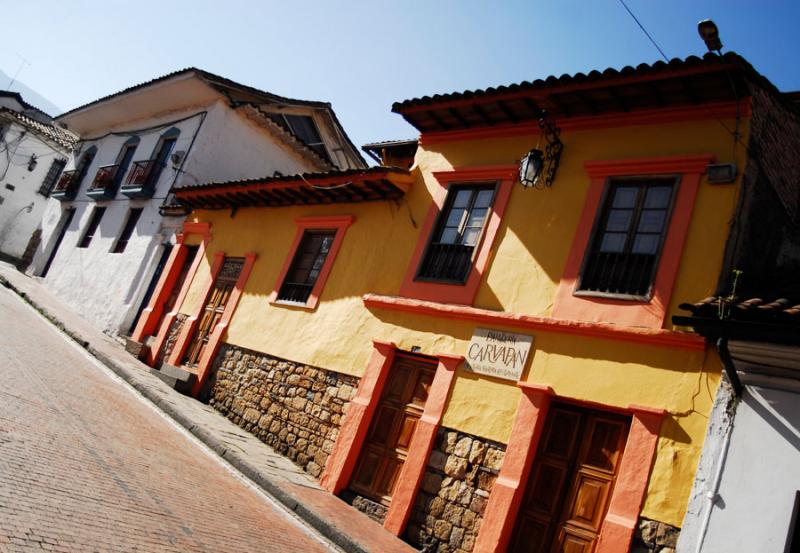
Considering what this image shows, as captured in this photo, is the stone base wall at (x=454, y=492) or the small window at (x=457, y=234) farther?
the small window at (x=457, y=234)

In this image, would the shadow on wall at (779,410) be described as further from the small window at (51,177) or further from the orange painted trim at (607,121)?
the small window at (51,177)

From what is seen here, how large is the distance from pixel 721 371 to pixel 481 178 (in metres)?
4.61

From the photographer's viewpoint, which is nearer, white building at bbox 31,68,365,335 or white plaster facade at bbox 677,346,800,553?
white plaster facade at bbox 677,346,800,553

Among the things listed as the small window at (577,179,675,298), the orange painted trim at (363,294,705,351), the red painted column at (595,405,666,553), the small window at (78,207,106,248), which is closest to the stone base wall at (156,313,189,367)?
the orange painted trim at (363,294,705,351)

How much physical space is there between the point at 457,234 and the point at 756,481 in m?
5.19

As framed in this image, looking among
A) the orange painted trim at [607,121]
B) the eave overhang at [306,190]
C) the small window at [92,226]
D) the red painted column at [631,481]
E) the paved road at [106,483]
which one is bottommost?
the paved road at [106,483]

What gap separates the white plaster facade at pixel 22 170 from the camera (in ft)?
106

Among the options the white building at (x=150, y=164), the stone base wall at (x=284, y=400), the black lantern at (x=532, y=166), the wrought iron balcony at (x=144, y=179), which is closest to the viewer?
the black lantern at (x=532, y=166)

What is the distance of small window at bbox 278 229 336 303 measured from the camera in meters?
10.9

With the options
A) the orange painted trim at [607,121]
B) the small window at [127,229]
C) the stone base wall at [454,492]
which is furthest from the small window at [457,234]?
the small window at [127,229]

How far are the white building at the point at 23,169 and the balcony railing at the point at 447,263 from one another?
101ft

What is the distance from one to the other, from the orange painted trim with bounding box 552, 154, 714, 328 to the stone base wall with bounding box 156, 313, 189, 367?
9753 mm

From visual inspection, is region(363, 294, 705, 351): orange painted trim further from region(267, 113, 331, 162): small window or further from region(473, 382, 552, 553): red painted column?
region(267, 113, 331, 162): small window

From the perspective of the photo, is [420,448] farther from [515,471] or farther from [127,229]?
[127,229]
